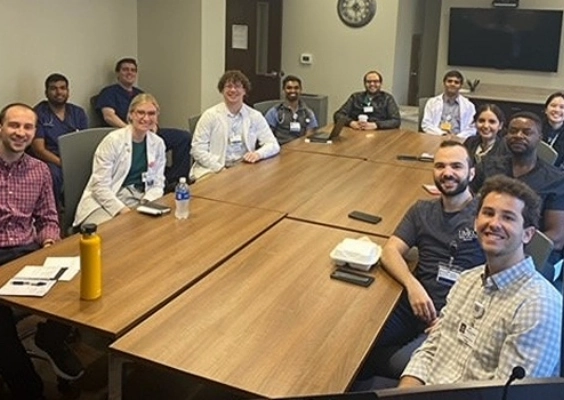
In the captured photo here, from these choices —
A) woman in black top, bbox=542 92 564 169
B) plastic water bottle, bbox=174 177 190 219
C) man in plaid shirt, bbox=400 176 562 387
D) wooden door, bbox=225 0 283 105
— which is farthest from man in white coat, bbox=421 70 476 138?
man in plaid shirt, bbox=400 176 562 387

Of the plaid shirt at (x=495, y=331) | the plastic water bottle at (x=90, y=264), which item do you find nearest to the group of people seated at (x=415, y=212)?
the plaid shirt at (x=495, y=331)

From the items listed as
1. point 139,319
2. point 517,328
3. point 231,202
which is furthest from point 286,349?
point 231,202

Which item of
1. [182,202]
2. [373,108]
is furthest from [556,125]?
[182,202]

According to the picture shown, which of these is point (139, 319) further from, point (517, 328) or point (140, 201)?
point (140, 201)

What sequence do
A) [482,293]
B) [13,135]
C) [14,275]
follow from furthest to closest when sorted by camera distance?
[13,135] → [14,275] → [482,293]

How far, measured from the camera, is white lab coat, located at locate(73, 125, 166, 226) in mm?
3271

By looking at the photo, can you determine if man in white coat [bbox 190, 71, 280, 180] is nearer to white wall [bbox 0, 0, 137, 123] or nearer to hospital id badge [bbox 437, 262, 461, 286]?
white wall [bbox 0, 0, 137, 123]

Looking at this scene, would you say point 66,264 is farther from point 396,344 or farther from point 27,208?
point 396,344

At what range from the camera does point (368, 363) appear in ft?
7.48

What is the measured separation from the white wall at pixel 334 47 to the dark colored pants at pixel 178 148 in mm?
3203

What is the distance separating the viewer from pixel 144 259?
242 centimetres

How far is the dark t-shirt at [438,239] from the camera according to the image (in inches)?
100

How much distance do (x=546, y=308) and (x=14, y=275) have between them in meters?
1.68

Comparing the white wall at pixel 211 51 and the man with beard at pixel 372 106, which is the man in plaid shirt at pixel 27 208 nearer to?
the white wall at pixel 211 51
